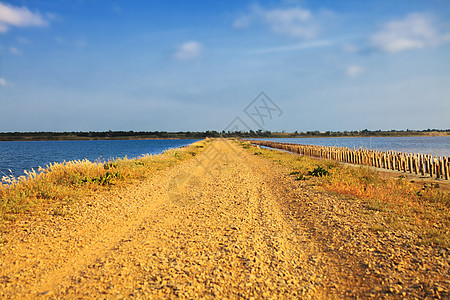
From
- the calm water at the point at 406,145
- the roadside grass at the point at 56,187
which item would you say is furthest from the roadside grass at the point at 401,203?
the calm water at the point at 406,145

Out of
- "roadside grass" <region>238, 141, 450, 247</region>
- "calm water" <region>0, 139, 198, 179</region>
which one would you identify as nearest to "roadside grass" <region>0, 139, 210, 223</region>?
"calm water" <region>0, 139, 198, 179</region>

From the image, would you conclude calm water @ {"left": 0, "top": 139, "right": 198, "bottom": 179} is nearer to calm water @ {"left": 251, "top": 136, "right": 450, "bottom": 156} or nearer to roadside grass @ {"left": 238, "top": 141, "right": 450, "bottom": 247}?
roadside grass @ {"left": 238, "top": 141, "right": 450, "bottom": 247}

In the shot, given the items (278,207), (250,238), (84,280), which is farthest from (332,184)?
(84,280)

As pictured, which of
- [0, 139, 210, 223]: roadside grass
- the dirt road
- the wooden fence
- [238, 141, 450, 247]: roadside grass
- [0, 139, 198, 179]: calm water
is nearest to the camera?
the dirt road

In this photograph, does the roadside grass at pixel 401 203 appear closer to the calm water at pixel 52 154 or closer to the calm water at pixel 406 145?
the calm water at pixel 52 154

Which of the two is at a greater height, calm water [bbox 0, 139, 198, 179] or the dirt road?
the dirt road

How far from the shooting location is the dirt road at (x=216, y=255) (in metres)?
3.53

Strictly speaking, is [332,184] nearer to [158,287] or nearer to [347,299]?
[347,299]

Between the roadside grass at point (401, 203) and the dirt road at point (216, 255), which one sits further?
the roadside grass at point (401, 203)

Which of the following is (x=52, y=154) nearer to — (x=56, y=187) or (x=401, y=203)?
(x=56, y=187)

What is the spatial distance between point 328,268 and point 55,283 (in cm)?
393

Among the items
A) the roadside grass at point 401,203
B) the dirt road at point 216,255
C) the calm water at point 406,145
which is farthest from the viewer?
the calm water at point 406,145

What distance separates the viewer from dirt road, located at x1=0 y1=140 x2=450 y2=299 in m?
3.53

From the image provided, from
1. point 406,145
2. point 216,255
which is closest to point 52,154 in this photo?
point 216,255
